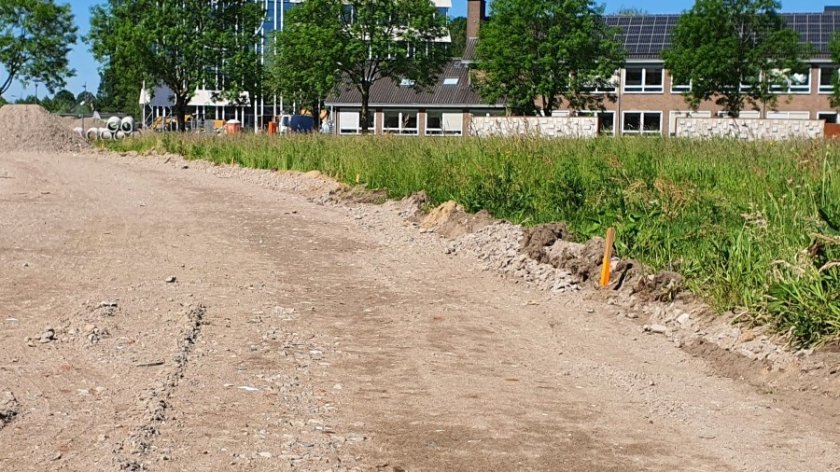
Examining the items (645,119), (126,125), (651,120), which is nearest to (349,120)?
(645,119)

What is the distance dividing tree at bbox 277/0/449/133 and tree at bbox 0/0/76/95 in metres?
15.8

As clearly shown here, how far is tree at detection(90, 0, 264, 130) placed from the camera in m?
54.3

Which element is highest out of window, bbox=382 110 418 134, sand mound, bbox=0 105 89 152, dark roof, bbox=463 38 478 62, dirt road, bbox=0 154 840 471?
dark roof, bbox=463 38 478 62

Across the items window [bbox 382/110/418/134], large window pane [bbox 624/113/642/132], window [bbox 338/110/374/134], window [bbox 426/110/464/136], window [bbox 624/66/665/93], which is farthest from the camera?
window [bbox 338/110/374/134]

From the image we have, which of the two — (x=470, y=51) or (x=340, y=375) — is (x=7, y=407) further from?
(x=470, y=51)

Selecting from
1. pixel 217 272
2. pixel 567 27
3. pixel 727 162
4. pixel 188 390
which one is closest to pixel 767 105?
pixel 567 27

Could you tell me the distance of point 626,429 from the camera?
600 cm

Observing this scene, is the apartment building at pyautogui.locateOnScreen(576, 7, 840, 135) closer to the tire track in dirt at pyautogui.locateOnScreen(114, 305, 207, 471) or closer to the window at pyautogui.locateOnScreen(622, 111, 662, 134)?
the window at pyautogui.locateOnScreen(622, 111, 662, 134)

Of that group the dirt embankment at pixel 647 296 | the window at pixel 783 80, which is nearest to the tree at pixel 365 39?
the window at pixel 783 80

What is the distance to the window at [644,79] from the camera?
6719 centimetres

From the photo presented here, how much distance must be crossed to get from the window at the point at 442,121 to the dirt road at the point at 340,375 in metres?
57.4

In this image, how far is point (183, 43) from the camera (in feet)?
179

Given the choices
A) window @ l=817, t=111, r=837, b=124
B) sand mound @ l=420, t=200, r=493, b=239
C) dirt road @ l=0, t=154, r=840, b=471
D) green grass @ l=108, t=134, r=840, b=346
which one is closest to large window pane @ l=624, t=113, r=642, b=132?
window @ l=817, t=111, r=837, b=124

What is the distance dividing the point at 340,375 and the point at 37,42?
6123 cm
